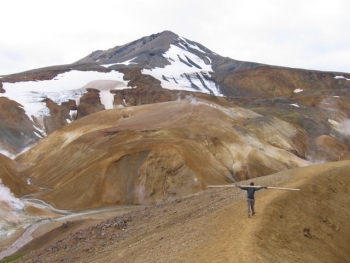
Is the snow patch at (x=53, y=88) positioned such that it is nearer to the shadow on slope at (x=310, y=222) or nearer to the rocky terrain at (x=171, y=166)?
the rocky terrain at (x=171, y=166)

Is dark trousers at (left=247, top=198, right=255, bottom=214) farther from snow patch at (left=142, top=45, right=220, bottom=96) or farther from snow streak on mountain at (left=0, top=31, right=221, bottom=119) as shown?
snow patch at (left=142, top=45, right=220, bottom=96)

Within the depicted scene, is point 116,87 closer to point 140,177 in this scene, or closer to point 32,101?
point 32,101

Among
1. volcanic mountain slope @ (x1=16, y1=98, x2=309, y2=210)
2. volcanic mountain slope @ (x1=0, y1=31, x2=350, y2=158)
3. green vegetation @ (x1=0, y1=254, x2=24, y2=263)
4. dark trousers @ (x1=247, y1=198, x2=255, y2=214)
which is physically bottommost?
green vegetation @ (x1=0, y1=254, x2=24, y2=263)

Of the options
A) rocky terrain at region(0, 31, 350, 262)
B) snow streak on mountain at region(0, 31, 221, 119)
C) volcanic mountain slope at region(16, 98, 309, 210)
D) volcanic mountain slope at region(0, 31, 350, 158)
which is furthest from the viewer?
snow streak on mountain at region(0, 31, 221, 119)

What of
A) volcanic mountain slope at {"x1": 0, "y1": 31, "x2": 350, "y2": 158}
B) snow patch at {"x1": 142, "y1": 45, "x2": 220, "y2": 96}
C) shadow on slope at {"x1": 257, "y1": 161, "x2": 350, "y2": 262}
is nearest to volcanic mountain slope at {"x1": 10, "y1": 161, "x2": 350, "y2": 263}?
shadow on slope at {"x1": 257, "y1": 161, "x2": 350, "y2": 262}

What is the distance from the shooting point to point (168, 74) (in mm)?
140375

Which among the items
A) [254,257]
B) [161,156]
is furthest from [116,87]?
[254,257]

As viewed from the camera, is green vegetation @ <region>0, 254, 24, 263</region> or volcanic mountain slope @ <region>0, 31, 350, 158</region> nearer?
green vegetation @ <region>0, 254, 24, 263</region>

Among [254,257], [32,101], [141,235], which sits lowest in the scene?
[141,235]

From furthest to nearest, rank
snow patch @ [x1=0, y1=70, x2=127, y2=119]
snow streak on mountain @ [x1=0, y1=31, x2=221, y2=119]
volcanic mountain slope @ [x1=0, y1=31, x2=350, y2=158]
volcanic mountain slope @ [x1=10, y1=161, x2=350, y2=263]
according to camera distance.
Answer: snow streak on mountain @ [x1=0, y1=31, x2=221, y2=119] < snow patch @ [x1=0, y1=70, x2=127, y2=119] < volcanic mountain slope @ [x1=0, y1=31, x2=350, y2=158] < volcanic mountain slope @ [x1=10, y1=161, x2=350, y2=263]

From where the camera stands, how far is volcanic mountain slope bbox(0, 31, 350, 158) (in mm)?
93062

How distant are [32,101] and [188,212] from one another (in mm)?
87367

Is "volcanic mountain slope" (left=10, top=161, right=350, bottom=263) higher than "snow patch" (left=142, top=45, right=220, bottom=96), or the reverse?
"snow patch" (left=142, top=45, right=220, bottom=96)

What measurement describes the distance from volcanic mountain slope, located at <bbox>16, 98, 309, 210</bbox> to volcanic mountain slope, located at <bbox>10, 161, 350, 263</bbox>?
791 inches
